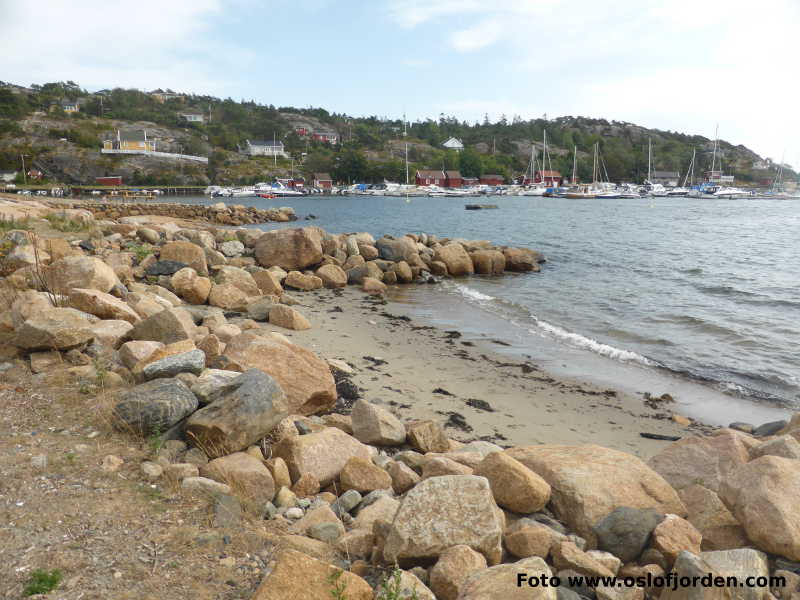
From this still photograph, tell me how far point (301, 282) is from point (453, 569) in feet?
49.2

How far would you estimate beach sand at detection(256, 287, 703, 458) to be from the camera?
8117 mm

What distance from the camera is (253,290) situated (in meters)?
14.8

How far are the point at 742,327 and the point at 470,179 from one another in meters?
132

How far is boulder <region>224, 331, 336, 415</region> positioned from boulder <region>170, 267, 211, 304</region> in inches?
245

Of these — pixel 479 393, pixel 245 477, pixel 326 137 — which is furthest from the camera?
pixel 326 137

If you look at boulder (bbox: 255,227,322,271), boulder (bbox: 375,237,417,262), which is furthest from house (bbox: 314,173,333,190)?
boulder (bbox: 255,227,322,271)

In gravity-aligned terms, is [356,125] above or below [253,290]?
above

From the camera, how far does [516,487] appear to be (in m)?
4.34

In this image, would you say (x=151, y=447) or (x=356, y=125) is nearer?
(x=151, y=447)

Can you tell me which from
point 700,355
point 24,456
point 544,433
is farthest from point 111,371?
point 700,355

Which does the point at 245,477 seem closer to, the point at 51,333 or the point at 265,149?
the point at 51,333

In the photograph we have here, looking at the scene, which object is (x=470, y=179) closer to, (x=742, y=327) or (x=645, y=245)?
(x=645, y=245)

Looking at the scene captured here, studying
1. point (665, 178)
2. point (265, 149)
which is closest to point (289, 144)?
point (265, 149)

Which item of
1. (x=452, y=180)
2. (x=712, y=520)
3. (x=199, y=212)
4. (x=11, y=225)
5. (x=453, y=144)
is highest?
(x=453, y=144)
